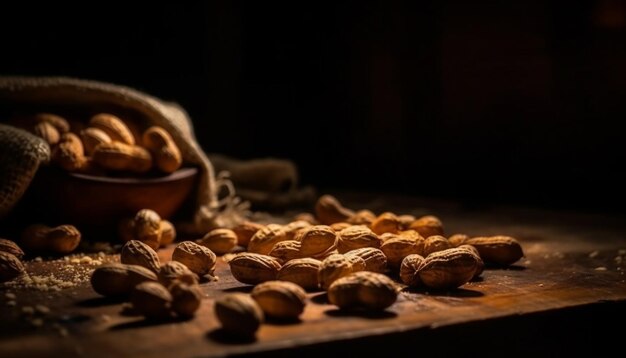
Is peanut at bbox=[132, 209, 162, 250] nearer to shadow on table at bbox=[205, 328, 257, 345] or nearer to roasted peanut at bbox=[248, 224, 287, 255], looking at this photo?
roasted peanut at bbox=[248, 224, 287, 255]

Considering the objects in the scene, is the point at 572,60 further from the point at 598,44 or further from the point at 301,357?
the point at 301,357

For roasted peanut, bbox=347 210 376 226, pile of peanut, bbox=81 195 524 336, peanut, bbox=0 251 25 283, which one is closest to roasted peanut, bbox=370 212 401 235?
pile of peanut, bbox=81 195 524 336

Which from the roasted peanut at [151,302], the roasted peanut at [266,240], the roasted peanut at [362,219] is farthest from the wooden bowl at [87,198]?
the roasted peanut at [151,302]

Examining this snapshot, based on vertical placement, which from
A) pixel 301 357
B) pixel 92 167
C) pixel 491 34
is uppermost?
pixel 491 34

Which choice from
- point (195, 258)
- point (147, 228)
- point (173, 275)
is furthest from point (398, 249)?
point (147, 228)

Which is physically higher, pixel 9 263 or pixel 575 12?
pixel 575 12

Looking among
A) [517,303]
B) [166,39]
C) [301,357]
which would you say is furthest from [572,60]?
[166,39]
